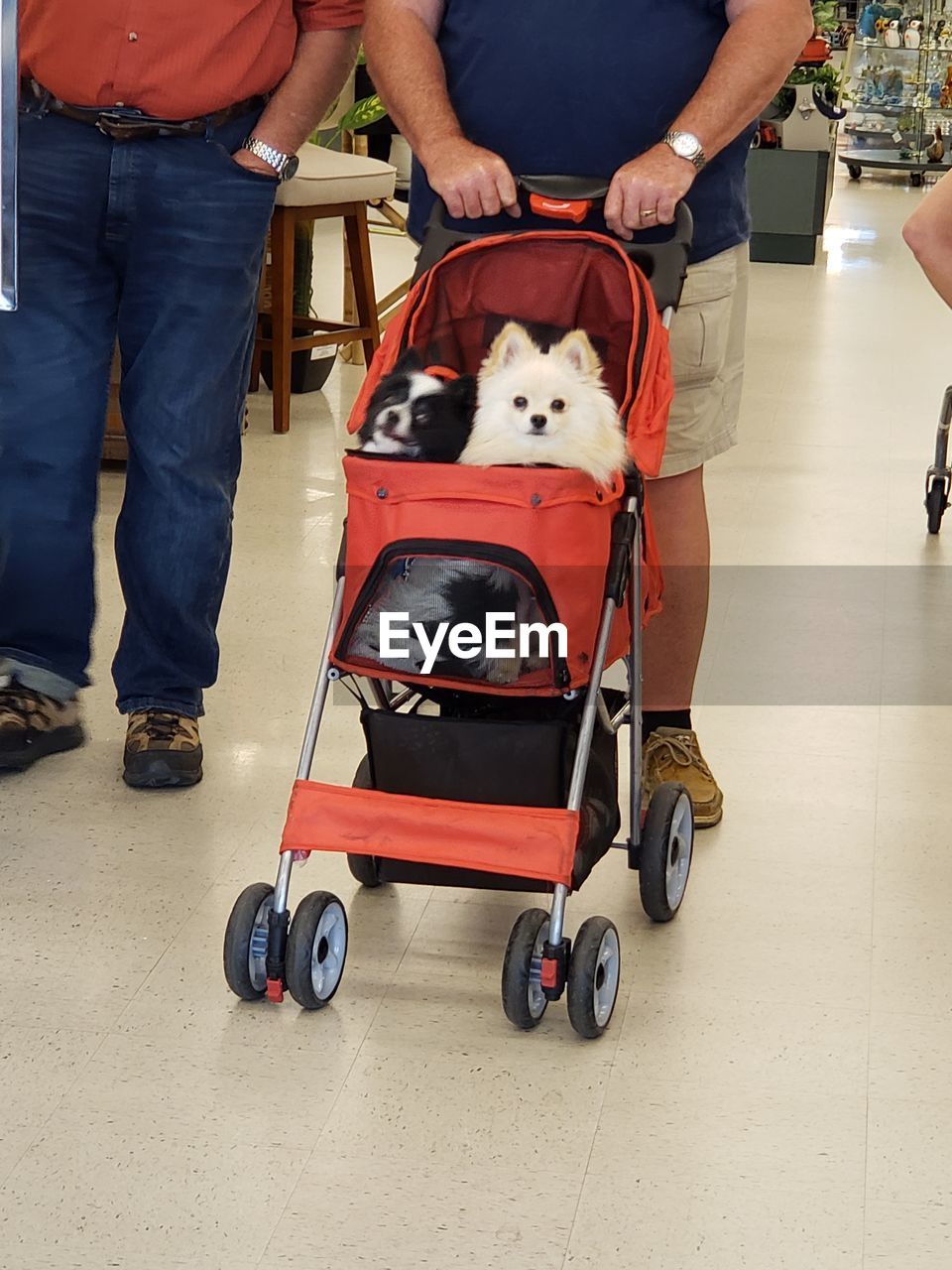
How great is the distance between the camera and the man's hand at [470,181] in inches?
84.4

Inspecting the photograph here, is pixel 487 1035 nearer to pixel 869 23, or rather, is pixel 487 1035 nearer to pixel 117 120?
pixel 117 120

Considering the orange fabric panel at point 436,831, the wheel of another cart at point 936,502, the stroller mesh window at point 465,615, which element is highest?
the stroller mesh window at point 465,615

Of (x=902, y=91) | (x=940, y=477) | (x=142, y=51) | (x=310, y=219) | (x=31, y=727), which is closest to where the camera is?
(x=142, y=51)

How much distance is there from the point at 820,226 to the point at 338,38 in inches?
229

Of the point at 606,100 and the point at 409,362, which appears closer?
the point at 409,362

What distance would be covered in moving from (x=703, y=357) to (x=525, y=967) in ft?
3.16

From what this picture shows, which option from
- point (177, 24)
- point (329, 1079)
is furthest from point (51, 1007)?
point (177, 24)

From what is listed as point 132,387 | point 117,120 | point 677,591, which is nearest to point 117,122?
point 117,120

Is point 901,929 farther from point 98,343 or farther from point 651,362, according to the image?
point 98,343

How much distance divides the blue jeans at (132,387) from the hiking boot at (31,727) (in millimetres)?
30

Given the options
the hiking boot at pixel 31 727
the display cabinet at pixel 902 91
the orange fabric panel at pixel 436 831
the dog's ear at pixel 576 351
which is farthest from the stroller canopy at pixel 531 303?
the display cabinet at pixel 902 91

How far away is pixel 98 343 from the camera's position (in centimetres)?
258

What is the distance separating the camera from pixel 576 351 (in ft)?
6.50

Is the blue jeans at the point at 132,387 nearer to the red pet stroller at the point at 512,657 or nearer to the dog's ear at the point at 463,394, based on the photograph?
the red pet stroller at the point at 512,657
